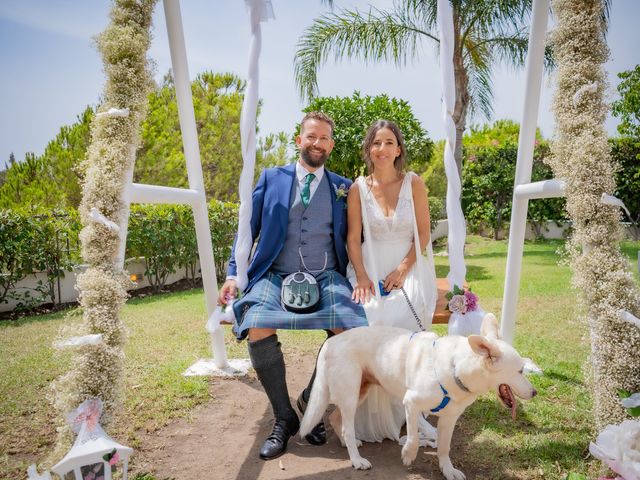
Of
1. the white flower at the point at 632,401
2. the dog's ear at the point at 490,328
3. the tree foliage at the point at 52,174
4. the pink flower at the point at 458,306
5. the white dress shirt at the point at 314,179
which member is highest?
the tree foliage at the point at 52,174

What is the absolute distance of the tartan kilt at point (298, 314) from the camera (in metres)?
3.29

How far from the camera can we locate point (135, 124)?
9.00 ft

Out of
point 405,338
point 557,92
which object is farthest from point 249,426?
point 557,92

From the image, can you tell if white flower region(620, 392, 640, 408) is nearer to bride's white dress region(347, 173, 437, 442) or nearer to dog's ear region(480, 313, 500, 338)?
dog's ear region(480, 313, 500, 338)

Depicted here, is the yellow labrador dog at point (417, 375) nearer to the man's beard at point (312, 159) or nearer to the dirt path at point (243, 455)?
the dirt path at point (243, 455)

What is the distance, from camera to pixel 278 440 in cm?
319

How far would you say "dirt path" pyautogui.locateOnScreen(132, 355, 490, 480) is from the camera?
289 cm

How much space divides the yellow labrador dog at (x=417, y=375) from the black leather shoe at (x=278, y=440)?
251mm

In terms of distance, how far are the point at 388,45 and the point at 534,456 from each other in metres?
9.51

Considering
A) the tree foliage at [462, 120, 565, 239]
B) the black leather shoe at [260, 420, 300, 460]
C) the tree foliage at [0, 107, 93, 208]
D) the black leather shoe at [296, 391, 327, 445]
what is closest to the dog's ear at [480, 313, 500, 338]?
the black leather shoe at [296, 391, 327, 445]

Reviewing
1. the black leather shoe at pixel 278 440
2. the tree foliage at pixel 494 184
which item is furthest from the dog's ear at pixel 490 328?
the tree foliage at pixel 494 184

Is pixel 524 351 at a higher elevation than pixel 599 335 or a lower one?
lower

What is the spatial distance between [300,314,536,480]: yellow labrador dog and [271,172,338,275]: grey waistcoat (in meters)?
0.87

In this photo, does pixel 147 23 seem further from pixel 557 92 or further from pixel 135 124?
pixel 557 92
